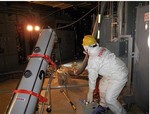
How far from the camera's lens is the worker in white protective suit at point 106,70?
2.76 metres

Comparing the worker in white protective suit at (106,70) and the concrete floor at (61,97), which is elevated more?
the worker in white protective suit at (106,70)

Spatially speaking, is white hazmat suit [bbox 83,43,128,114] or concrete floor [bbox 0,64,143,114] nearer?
white hazmat suit [bbox 83,43,128,114]

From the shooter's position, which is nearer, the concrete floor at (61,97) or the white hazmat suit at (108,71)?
the white hazmat suit at (108,71)

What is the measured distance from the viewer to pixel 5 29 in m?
7.00

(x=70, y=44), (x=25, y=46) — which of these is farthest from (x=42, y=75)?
(x=70, y=44)

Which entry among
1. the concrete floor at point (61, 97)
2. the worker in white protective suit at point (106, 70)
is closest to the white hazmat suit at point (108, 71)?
the worker in white protective suit at point (106, 70)

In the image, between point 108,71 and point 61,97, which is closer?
point 108,71

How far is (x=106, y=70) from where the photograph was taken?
288 cm

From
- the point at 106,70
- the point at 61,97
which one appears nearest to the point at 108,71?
the point at 106,70

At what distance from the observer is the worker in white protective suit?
2.76 metres

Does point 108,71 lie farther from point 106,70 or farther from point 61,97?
point 61,97

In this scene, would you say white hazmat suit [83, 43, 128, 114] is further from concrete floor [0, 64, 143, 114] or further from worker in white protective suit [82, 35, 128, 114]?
concrete floor [0, 64, 143, 114]

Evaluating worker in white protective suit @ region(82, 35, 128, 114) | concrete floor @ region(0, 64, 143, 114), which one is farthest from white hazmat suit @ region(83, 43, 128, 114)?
concrete floor @ region(0, 64, 143, 114)

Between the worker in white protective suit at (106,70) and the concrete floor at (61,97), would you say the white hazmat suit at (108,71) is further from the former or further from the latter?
the concrete floor at (61,97)
